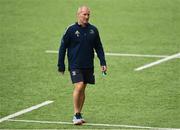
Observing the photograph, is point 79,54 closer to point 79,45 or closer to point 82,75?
point 79,45

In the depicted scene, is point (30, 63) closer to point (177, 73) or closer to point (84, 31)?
point (177, 73)

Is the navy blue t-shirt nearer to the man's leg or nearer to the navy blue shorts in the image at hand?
the navy blue shorts

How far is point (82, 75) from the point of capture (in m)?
14.3

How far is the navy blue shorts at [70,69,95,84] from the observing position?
14234mm

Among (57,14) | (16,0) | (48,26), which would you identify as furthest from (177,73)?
(16,0)

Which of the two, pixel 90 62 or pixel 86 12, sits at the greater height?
pixel 86 12

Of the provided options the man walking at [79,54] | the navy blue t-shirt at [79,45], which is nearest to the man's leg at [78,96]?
the man walking at [79,54]

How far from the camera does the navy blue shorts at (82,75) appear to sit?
560 inches

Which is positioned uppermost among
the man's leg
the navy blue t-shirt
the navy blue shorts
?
the navy blue t-shirt

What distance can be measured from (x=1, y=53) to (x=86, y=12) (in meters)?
7.72

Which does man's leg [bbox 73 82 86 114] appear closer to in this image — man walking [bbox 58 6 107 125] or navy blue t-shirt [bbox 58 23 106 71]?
man walking [bbox 58 6 107 125]

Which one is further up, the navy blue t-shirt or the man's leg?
the navy blue t-shirt

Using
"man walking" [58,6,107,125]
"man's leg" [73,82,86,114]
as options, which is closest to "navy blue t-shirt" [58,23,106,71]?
"man walking" [58,6,107,125]

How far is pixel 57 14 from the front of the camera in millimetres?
28312
